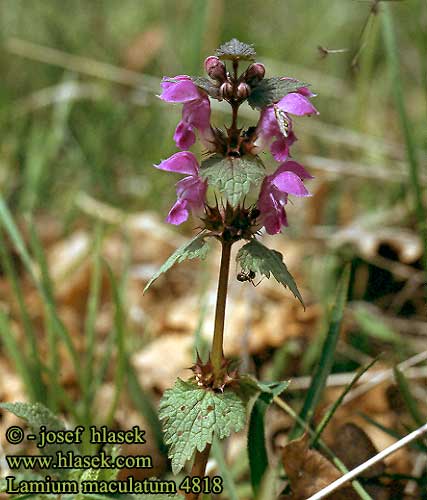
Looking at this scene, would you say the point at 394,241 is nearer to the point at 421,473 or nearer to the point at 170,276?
the point at 170,276

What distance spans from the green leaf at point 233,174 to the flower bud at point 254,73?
0.36 ft

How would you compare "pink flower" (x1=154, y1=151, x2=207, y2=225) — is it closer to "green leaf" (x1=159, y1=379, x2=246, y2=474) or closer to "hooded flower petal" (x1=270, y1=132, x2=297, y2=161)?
"hooded flower petal" (x1=270, y1=132, x2=297, y2=161)

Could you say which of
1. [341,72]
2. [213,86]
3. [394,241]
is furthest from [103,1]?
[213,86]

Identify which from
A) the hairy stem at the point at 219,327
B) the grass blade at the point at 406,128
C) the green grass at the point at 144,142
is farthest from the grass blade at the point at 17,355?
the grass blade at the point at 406,128

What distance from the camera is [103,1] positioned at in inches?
158

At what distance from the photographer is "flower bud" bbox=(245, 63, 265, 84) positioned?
3.13 feet

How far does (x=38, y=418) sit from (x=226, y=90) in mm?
625

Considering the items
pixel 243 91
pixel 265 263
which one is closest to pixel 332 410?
pixel 265 263

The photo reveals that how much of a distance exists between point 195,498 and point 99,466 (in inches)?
7.1

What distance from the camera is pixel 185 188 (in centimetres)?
103

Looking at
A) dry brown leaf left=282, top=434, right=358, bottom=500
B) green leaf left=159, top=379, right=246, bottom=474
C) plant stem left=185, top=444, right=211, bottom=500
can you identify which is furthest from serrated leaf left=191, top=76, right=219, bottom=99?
dry brown leaf left=282, top=434, right=358, bottom=500

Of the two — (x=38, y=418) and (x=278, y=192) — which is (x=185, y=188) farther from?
(x=38, y=418)

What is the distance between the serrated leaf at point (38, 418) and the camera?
3.67ft

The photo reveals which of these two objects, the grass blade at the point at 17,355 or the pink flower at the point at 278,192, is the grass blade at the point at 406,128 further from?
the grass blade at the point at 17,355
